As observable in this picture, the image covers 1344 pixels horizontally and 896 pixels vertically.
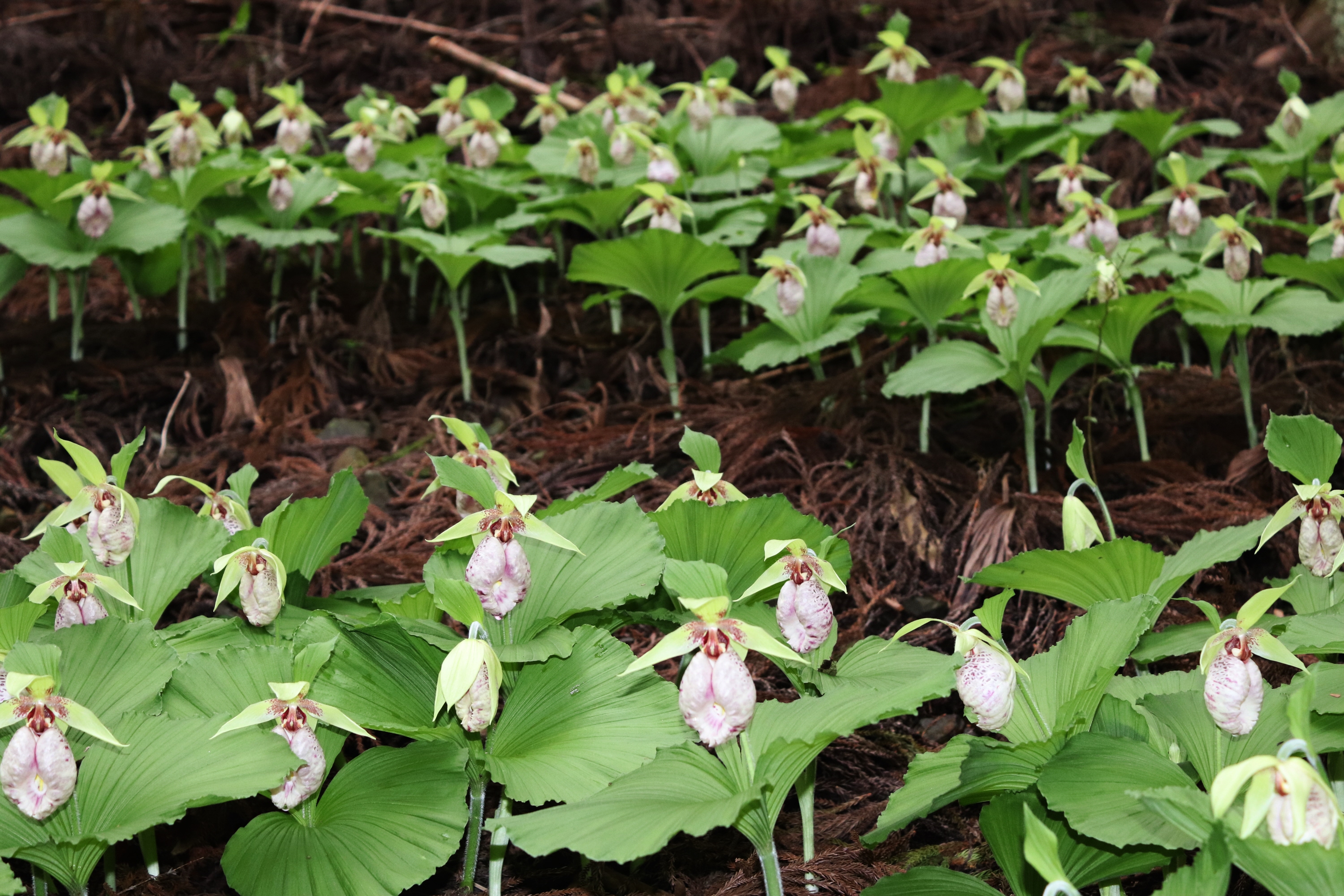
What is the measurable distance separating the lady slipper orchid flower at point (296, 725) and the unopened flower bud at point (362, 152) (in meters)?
2.83

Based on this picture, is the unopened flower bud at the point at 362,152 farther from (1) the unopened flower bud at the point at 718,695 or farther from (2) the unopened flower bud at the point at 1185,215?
(1) the unopened flower bud at the point at 718,695

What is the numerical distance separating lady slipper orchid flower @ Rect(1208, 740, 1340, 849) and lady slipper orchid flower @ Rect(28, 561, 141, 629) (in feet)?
5.61

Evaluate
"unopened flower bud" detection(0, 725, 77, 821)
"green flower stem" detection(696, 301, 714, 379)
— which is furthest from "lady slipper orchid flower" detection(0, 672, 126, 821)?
"green flower stem" detection(696, 301, 714, 379)

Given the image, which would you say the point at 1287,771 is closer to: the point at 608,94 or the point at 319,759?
the point at 319,759

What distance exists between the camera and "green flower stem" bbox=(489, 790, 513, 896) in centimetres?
177

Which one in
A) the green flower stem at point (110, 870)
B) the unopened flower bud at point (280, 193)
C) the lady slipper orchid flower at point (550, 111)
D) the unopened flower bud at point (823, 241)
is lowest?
the green flower stem at point (110, 870)

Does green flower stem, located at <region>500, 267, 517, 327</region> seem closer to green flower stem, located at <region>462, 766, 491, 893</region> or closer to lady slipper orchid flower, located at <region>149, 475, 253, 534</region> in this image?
lady slipper orchid flower, located at <region>149, 475, 253, 534</region>

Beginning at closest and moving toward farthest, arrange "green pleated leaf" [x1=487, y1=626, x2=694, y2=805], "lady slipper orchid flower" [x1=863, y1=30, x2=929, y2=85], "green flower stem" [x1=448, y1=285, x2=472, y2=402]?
"green pleated leaf" [x1=487, y1=626, x2=694, y2=805] < "green flower stem" [x1=448, y1=285, x2=472, y2=402] < "lady slipper orchid flower" [x1=863, y1=30, x2=929, y2=85]

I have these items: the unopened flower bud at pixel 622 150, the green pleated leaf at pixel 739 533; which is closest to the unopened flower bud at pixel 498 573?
the green pleated leaf at pixel 739 533

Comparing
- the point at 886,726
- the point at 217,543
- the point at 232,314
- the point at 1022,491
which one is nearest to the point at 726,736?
the point at 886,726

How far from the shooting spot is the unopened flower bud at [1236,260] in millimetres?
2967

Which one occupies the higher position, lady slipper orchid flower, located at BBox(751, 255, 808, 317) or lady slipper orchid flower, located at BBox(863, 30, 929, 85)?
lady slipper orchid flower, located at BBox(863, 30, 929, 85)

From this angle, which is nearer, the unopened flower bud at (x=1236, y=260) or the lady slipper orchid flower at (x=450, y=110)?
the unopened flower bud at (x=1236, y=260)

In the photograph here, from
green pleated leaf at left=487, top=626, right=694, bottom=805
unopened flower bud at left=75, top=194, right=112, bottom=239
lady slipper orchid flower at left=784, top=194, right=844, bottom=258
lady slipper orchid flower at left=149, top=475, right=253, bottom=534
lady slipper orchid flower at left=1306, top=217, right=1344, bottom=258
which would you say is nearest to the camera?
green pleated leaf at left=487, top=626, right=694, bottom=805
